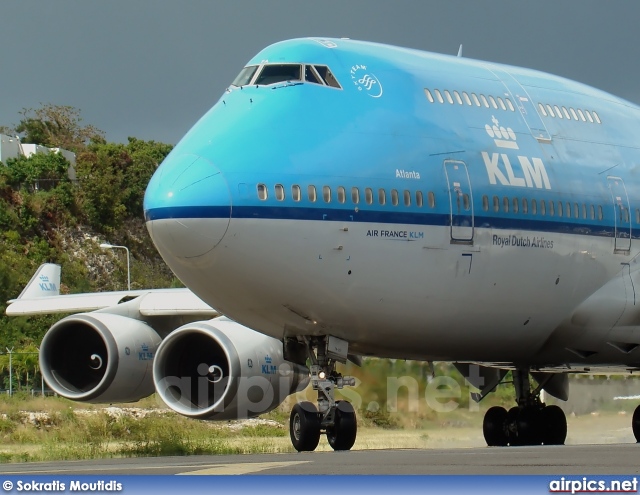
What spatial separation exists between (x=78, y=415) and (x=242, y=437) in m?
3.43

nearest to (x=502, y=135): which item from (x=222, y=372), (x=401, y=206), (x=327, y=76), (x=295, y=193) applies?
(x=401, y=206)

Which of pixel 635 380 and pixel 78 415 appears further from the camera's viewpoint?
pixel 78 415

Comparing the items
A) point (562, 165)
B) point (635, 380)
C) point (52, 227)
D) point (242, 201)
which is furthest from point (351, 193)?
point (52, 227)

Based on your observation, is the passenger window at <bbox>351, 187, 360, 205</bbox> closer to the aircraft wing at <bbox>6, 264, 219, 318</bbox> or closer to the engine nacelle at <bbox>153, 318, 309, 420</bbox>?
the engine nacelle at <bbox>153, 318, 309, 420</bbox>

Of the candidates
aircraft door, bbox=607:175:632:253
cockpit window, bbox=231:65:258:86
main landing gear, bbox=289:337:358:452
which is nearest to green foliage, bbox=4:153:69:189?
aircraft door, bbox=607:175:632:253

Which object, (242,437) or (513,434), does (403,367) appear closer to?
(513,434)

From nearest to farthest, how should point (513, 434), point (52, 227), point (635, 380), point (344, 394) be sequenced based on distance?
point (513, 434)
point (344, 394)
point (635, 380)
point (52, 227)

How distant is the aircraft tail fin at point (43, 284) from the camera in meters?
24.1

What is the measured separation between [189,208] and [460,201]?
11.7 ft

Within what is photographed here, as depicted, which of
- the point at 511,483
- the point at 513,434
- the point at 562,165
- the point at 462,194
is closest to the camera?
the point at 511,483

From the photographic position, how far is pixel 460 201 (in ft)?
54.6

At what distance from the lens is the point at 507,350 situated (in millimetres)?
18438

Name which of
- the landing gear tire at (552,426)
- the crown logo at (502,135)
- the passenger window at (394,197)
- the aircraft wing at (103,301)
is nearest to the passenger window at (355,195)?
the passenger window at (394,197)

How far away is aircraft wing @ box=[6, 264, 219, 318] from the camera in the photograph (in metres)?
19.8
